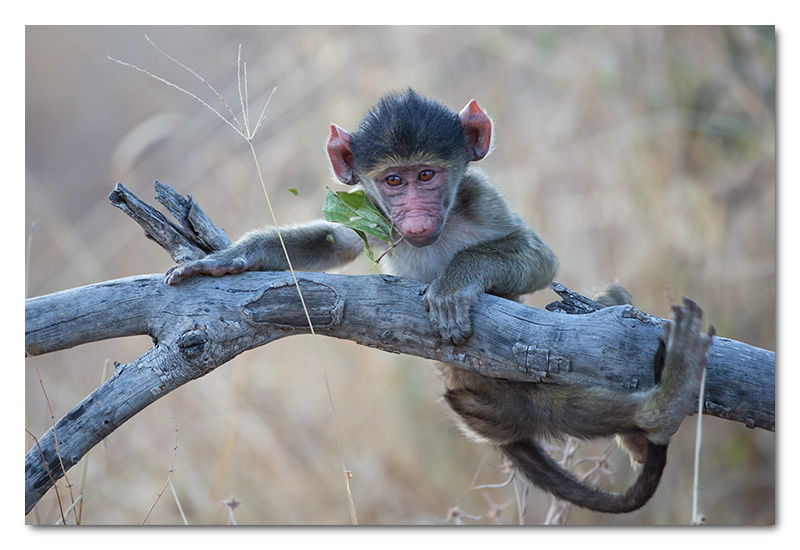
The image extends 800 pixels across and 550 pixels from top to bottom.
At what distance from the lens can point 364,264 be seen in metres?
4.97

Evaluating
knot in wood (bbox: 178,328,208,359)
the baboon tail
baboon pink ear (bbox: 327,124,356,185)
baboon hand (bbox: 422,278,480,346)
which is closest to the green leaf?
baboon pink ear (bbox: 327,124,356,185)

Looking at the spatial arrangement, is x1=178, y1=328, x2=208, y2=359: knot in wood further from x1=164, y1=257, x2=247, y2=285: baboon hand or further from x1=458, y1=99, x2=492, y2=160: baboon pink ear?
x1=458, y1=99, x2=492, y2=160: baboon pink ear

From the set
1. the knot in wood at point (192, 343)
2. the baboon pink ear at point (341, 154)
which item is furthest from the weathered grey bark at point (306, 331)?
the baboon pink ear at point (341, 154)

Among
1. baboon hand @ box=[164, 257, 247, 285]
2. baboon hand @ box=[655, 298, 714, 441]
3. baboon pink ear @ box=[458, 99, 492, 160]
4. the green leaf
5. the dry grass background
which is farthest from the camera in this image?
the dry grass background

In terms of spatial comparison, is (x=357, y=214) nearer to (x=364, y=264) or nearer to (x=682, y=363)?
(x=682, y=363)

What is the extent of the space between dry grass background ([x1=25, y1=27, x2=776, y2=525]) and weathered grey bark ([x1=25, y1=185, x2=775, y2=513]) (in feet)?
5.62

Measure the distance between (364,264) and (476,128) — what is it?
2.06 meters

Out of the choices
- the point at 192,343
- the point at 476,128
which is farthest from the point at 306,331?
the point at 476,128

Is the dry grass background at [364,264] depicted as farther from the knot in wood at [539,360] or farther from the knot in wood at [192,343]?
the knot in wood at [539,360]

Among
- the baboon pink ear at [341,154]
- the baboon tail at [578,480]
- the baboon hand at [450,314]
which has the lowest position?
the baboon tail at [578,480]

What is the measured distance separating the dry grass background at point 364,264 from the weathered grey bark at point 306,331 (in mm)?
1714

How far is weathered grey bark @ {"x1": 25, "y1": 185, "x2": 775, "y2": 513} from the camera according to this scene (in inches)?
97.0

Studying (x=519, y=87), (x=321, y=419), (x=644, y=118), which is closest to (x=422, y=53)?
(x=519, y=87)

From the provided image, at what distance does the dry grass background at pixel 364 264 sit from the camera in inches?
169
